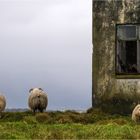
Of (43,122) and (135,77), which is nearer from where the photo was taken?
(43,122)

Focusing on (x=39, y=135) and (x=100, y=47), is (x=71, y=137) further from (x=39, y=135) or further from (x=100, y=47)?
(x=100, y=47)

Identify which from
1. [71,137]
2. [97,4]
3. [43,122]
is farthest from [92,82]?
[71,137]

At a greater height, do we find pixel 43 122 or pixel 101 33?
pixel 101 33

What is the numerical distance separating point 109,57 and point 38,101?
11.1 feet

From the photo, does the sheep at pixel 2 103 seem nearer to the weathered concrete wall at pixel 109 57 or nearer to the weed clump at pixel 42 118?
the weed clump at pixel 42 118

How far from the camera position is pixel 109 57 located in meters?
22.4

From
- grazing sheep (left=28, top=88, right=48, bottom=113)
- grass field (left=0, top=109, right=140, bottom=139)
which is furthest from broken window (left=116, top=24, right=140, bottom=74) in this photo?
grass field (left=0, top=109, right=140, bottom=139)

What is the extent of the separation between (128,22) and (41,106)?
4.76m

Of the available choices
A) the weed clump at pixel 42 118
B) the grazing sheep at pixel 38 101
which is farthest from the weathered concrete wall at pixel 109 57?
the weed clump at pixel 42 118

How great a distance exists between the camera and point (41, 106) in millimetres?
23344

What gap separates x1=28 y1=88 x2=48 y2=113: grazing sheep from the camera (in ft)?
76.5

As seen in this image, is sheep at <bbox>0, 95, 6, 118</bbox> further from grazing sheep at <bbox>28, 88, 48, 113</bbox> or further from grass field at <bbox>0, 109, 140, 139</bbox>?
grass field at <bbox>0, 109, 140, 139</bbox>

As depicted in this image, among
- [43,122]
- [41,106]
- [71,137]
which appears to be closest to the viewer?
[71,137]

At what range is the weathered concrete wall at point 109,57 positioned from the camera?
A: 869 inches
